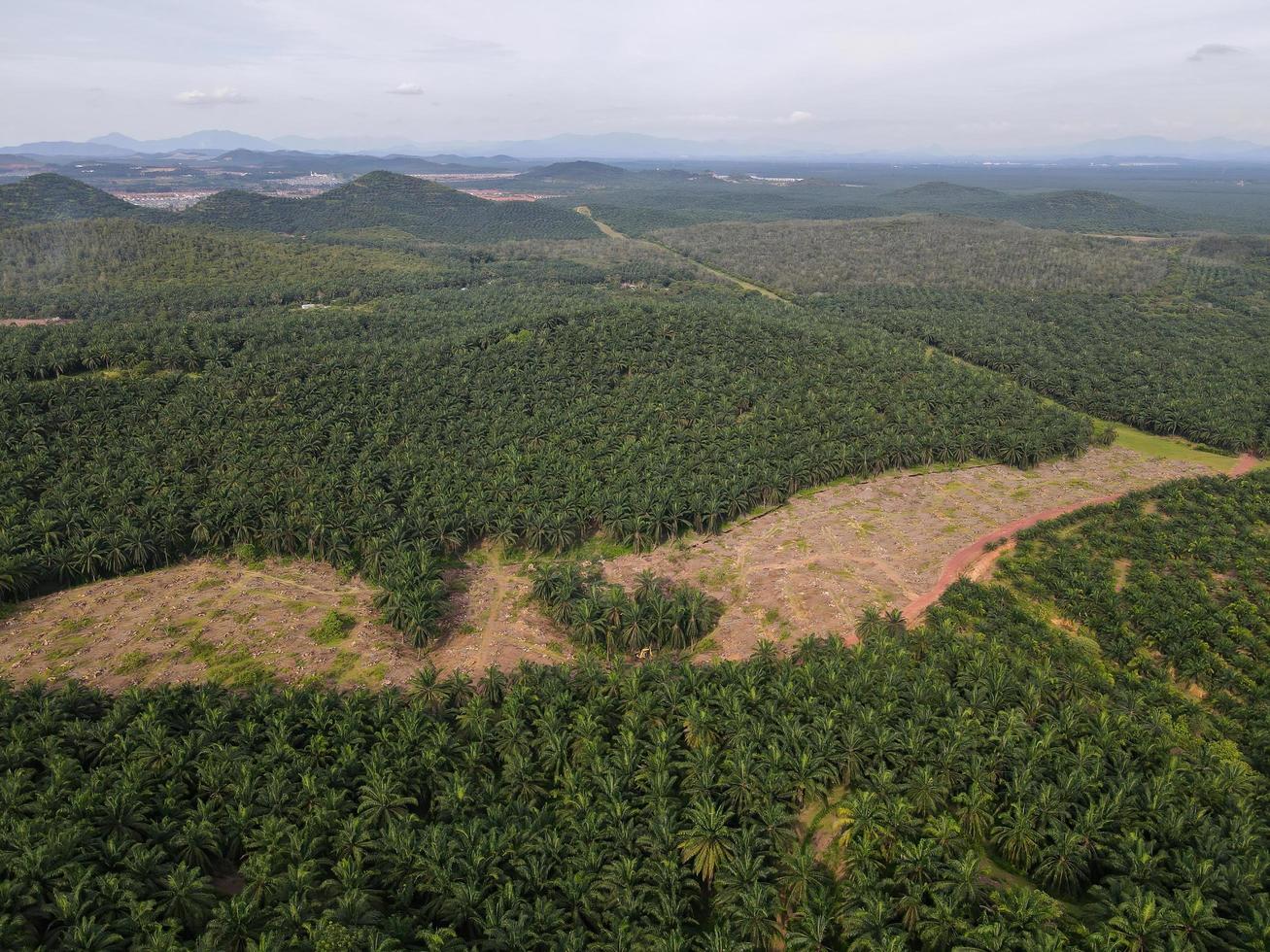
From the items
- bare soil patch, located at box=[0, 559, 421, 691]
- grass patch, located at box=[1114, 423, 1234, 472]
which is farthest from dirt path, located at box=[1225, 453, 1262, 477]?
bare soil patch, located at box=[0, 559, 421, 691]

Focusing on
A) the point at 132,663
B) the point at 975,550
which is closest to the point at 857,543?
the point at 975,550

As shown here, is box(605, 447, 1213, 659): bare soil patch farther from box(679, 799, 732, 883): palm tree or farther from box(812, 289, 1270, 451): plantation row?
box(679, 799, 732, 883): palm tree

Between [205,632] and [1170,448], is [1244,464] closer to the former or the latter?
[1170,448]

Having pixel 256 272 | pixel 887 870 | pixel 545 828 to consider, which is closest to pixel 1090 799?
pixel 887 870

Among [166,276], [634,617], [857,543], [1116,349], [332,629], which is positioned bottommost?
[332,629]

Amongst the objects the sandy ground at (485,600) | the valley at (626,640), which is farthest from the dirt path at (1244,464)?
the sandy ground at (485,600)
